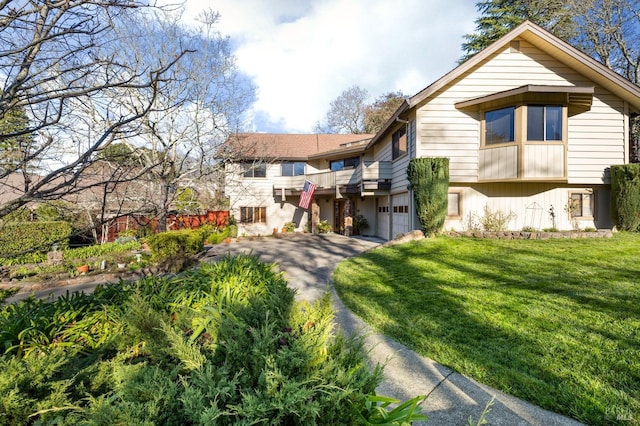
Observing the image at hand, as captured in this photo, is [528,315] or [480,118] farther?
[480,118]

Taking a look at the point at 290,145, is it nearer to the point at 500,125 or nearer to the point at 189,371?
the point at 500,125

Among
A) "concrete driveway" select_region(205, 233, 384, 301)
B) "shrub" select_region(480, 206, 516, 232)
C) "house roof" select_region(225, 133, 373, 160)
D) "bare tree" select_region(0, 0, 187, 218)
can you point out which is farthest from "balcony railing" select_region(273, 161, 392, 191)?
"bare tree" select_region(0, 0, 187, 218)

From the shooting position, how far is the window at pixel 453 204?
433 inches

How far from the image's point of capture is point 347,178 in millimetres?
15664

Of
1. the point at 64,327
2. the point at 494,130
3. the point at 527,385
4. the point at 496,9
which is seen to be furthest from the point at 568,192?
the point at 496,9

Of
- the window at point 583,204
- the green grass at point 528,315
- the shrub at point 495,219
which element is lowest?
the green grass at point 528,315

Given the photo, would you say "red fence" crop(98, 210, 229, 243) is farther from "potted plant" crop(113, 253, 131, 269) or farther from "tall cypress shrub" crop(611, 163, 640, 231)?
"tall cypress shrub" crop(611, 163, 640, 231)

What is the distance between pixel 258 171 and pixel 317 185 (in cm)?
462

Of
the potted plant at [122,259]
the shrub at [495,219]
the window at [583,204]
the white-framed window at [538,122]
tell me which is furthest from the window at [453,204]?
the potted plant at [122,259]

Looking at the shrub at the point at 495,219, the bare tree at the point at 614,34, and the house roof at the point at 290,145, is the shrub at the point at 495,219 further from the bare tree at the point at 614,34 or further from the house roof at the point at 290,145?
the bare tree at the point at 614,34

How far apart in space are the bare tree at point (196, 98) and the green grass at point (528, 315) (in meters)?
8.43

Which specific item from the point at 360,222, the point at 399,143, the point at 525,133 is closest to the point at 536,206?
the point at 525,133

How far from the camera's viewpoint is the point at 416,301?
504 centimetres

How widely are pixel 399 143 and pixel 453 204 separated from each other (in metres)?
3.88
